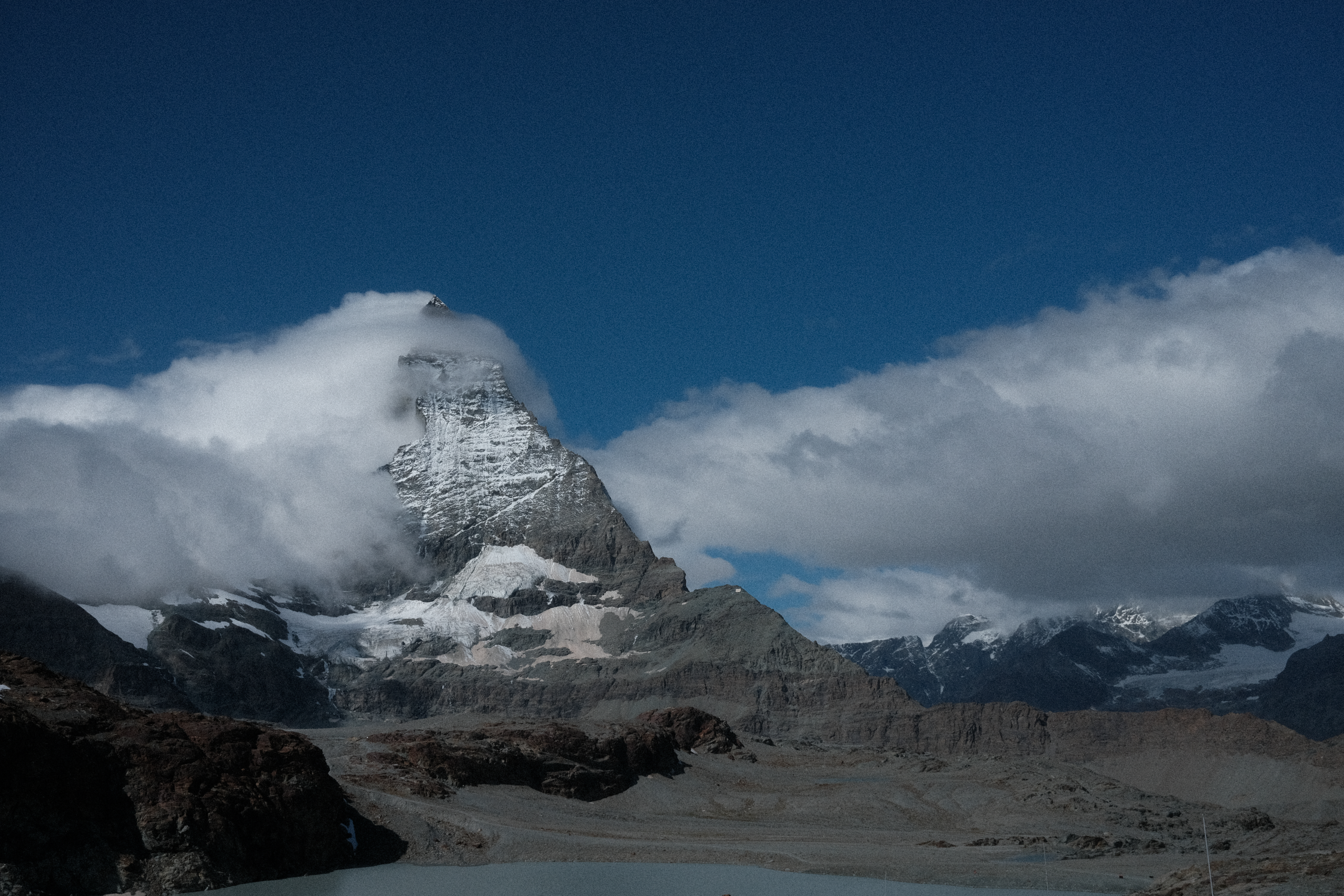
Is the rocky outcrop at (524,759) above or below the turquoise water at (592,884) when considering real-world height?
above

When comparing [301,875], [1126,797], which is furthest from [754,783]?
[301,875]

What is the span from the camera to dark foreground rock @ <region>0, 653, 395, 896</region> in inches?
2709

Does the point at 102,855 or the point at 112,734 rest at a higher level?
the point at 112,734

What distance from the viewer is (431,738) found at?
13025 cm

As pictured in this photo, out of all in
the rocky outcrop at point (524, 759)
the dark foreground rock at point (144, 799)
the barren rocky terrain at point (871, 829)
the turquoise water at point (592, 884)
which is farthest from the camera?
the rocky outcrop at point (524, 759)

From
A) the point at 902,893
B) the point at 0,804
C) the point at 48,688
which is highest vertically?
the point at 48,688

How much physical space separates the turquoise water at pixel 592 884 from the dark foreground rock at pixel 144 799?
92.2 inches

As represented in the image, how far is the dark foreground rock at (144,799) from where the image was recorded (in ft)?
226

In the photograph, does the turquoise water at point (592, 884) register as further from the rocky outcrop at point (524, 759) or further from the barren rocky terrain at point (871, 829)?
the rocky outcrop at point (524, 759)

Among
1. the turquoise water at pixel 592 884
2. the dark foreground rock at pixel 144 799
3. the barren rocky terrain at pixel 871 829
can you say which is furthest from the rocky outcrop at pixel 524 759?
the turquoise water at pixel 592 884

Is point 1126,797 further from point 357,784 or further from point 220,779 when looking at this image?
point 220,779

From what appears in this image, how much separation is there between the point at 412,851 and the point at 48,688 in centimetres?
2828

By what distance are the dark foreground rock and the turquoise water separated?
2341 mm

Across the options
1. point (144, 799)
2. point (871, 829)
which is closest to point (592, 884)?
point (144, 799)
